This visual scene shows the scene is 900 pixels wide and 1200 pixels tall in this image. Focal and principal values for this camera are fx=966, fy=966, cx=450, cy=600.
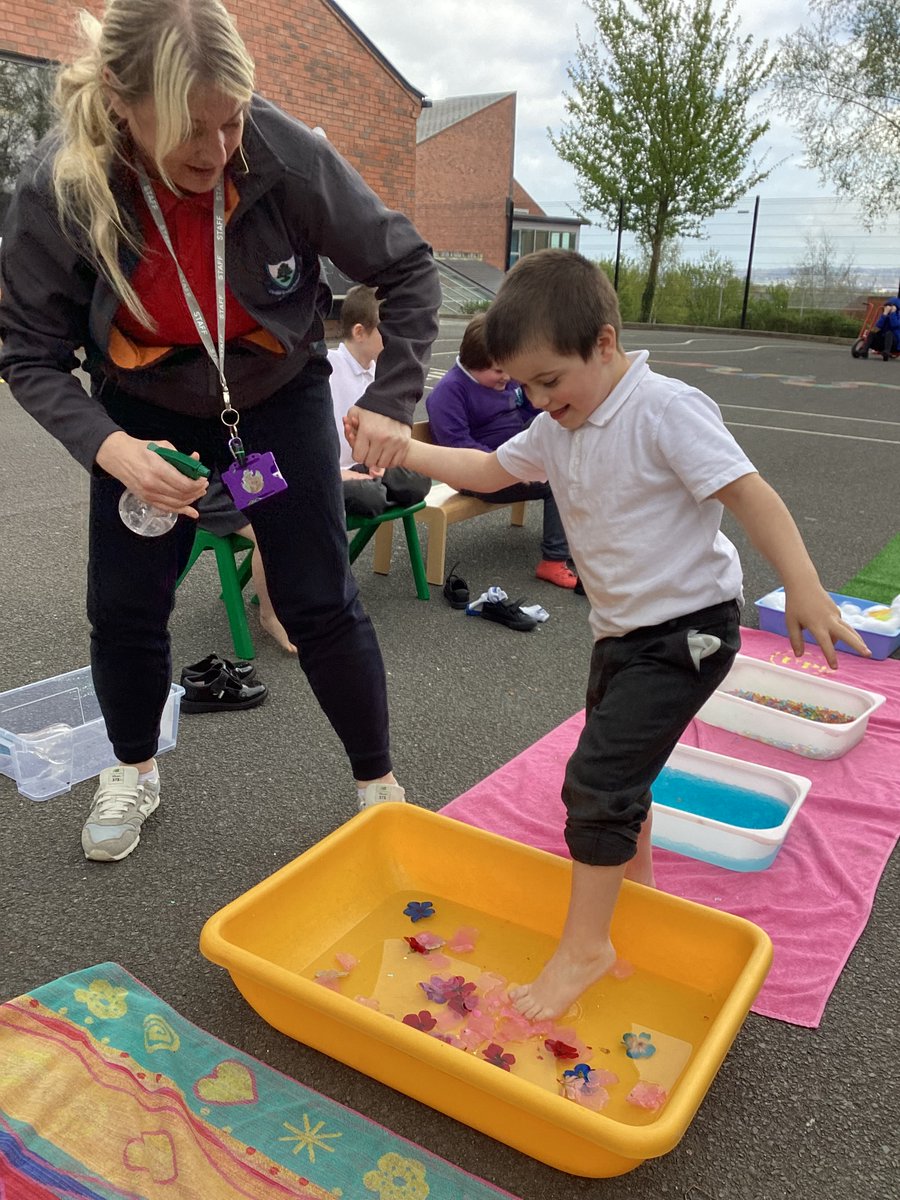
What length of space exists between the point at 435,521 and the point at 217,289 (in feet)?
7.69

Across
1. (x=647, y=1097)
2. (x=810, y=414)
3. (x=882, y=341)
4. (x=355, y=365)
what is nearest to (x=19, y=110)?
(x=810, y=414)

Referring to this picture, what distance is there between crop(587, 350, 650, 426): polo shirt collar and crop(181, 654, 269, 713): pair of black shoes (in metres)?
1.58

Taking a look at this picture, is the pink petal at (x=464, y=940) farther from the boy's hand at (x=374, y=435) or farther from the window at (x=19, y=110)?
the window at (x=19, y=110)

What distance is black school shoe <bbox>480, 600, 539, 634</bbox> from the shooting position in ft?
11.5

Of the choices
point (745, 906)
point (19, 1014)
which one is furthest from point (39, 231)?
point (745, 906)

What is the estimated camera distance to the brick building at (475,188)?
28.6 m

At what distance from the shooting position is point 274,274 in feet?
5.39

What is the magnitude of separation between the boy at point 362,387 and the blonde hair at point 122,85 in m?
1.94

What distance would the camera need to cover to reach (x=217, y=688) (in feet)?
9.21

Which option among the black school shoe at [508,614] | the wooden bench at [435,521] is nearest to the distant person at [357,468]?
the wooden bench at [435,521]

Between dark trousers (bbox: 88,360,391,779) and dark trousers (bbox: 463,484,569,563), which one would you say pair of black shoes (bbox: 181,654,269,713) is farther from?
dark trousers (bbox: 463,484,569,563)

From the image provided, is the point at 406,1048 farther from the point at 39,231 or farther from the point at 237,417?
the point at 39,231

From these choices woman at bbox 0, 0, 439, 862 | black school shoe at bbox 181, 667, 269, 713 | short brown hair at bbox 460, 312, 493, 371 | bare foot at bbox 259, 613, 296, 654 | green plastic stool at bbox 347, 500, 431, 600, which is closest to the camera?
woman at bbox 0, 0, 439, 862

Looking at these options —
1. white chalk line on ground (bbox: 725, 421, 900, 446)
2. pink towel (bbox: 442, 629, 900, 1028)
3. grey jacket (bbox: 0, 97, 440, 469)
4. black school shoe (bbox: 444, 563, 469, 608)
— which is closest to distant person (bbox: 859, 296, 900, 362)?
white chalk line on ground (bbox: 725, 421, 900, 446)
